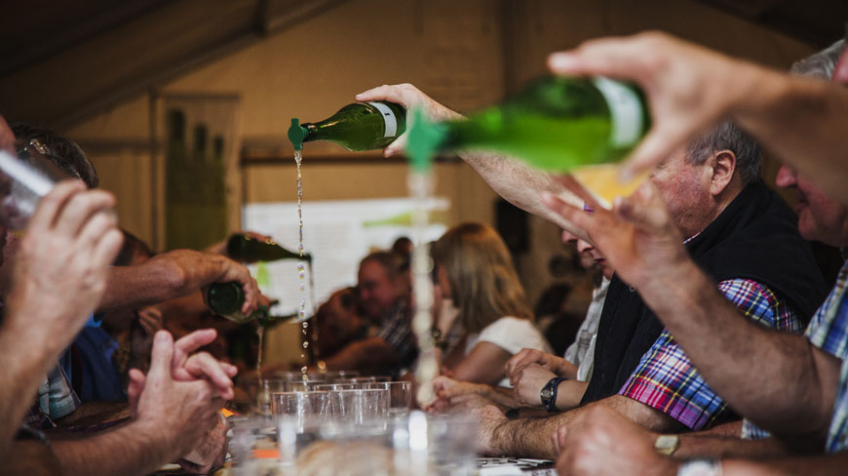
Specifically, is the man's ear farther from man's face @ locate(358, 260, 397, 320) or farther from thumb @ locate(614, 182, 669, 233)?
man's face @ locate(358, 260, 397, 320)

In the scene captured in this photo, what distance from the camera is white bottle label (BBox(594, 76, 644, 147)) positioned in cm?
92

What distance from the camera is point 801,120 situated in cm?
94

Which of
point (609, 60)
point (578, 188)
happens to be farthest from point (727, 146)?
point (609, 60)

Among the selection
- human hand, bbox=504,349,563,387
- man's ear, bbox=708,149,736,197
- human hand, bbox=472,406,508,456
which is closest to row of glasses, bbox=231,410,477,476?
human hand, bbox=472,406,508,456

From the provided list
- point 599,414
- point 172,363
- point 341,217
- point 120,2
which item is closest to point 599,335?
point 599,414

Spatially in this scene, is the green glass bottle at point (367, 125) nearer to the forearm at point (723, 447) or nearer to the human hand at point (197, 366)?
the human hand at point (197, 366)

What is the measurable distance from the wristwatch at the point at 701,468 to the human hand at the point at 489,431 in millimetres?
720

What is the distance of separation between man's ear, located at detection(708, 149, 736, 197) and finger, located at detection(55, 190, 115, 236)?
4.39 ft

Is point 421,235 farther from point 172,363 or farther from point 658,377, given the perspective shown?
point 658,377

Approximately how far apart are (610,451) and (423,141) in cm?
53

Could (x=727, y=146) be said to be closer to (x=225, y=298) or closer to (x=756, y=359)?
(x=756, y=359)

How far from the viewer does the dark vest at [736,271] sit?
1.71m

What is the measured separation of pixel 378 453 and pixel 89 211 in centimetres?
48

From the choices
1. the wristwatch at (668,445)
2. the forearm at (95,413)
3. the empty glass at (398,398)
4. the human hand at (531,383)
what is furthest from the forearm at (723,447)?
the forearm at (95,413)
